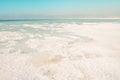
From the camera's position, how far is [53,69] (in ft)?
19.6

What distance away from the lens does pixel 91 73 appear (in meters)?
5.52

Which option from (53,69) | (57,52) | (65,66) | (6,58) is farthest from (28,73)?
(57,52)

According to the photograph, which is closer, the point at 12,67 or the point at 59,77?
the point at 59,77

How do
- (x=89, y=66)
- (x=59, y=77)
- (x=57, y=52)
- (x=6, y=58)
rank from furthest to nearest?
(x=57, y=52) < (x=6, y=58) < (x=89, y=66) < (x=59, y=77)

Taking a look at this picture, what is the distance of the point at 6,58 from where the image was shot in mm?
7391

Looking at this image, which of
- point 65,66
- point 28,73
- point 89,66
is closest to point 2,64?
point 28,73

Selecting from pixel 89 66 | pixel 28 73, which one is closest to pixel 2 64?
pixel 28 73

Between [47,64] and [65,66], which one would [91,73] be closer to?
[65,66]

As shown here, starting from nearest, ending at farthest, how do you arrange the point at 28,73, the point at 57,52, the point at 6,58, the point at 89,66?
the point at 28,73 → the point at 89,66 → the point at 6,58 → the point at 57,52

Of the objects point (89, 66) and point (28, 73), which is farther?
point (89, 66)

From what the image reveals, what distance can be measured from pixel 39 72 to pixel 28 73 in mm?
430

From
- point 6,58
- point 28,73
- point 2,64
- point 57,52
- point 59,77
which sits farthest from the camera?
point 57,52

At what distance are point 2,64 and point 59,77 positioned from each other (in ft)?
9.67

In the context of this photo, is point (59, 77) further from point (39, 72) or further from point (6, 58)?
point (6, 58)
